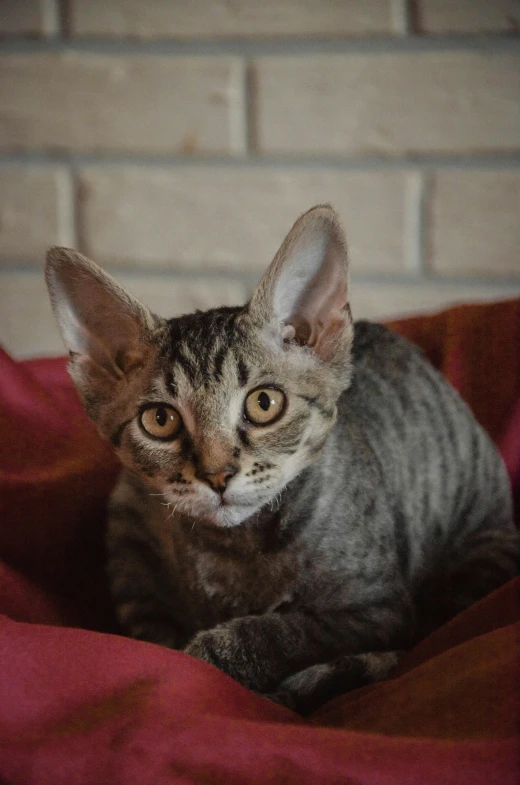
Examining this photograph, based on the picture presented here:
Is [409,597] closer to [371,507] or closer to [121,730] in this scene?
[371,507]

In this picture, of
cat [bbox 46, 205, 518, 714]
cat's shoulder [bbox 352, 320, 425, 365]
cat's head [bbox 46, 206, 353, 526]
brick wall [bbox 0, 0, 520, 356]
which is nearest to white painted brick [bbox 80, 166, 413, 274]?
brick wall [bbox 0, 0, 520, 356]

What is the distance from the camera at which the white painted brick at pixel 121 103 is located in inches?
59.1

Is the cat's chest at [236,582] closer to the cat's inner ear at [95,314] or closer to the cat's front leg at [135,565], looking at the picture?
the cat's front leg at [135,565]

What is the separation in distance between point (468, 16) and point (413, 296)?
0.49 m

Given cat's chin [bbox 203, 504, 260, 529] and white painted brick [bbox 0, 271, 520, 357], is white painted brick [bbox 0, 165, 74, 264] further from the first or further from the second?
cat's chin [bbox 203, 504, 260, 529]

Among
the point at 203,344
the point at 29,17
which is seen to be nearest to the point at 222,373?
the point at 203,344

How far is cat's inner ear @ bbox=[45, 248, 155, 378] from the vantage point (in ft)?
2.50

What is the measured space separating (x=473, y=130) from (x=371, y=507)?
2.87 ft

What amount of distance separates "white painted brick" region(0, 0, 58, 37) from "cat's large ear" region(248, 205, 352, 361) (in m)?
1.05

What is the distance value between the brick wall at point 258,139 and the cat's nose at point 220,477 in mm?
938

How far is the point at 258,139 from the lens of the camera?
1.51 metres

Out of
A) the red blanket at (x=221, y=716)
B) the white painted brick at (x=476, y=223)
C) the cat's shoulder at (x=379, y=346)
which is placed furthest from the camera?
the white painted brick at (x=476, y=223)

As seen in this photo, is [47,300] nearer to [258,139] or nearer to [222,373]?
[258,139]

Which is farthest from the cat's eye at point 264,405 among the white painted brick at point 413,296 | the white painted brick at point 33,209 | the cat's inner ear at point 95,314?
the white painted brick at point 33,209
